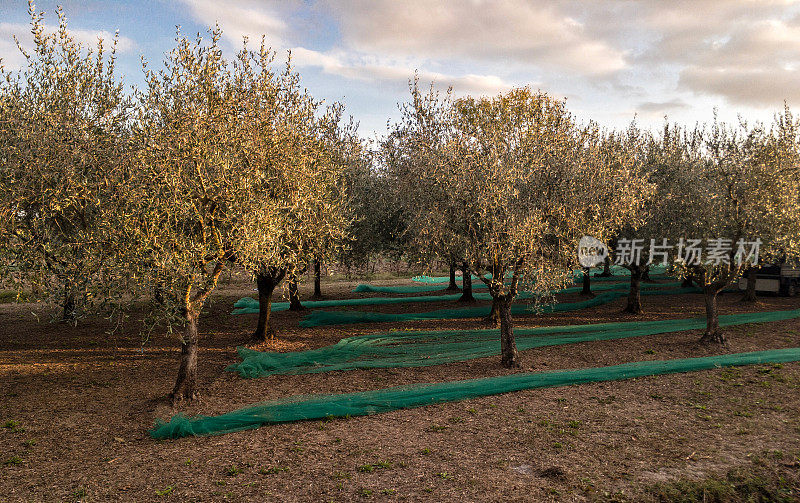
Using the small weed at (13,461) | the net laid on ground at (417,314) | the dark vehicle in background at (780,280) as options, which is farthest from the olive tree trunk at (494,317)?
the dark vehicle in background at (780,280)

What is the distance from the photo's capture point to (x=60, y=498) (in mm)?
8633

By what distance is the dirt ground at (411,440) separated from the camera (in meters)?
8.90

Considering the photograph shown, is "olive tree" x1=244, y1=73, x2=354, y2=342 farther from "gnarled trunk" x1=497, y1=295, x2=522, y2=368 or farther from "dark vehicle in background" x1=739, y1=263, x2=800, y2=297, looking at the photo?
"dark vehicle in background" x1=739, y1=263, x2=800, y2=297

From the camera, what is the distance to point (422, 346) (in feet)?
63.8

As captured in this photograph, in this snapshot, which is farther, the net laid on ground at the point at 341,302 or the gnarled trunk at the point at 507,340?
the net laid on ground at the point at 341,302

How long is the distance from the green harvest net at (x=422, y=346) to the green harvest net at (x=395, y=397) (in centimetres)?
302

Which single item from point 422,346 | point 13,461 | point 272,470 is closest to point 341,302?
point 422,346

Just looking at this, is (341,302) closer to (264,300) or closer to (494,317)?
(494,317)

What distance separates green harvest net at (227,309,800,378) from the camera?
16906 mm

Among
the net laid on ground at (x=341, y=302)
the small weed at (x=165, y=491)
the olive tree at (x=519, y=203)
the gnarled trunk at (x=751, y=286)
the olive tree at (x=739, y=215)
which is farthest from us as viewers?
the gnarled trunk at (x=751, y=286)

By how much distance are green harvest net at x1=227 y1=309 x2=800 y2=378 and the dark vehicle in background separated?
39.0 ft

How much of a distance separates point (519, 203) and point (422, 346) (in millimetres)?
6697

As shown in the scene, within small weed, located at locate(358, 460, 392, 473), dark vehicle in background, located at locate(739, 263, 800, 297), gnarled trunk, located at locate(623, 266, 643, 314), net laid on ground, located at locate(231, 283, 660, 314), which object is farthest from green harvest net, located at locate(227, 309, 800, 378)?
dark vehicle in background, located at locate(739, 263, 800, 297)

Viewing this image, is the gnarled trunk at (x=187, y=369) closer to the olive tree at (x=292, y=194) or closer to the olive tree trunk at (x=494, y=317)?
the olive tree at (x=292, y=194)
